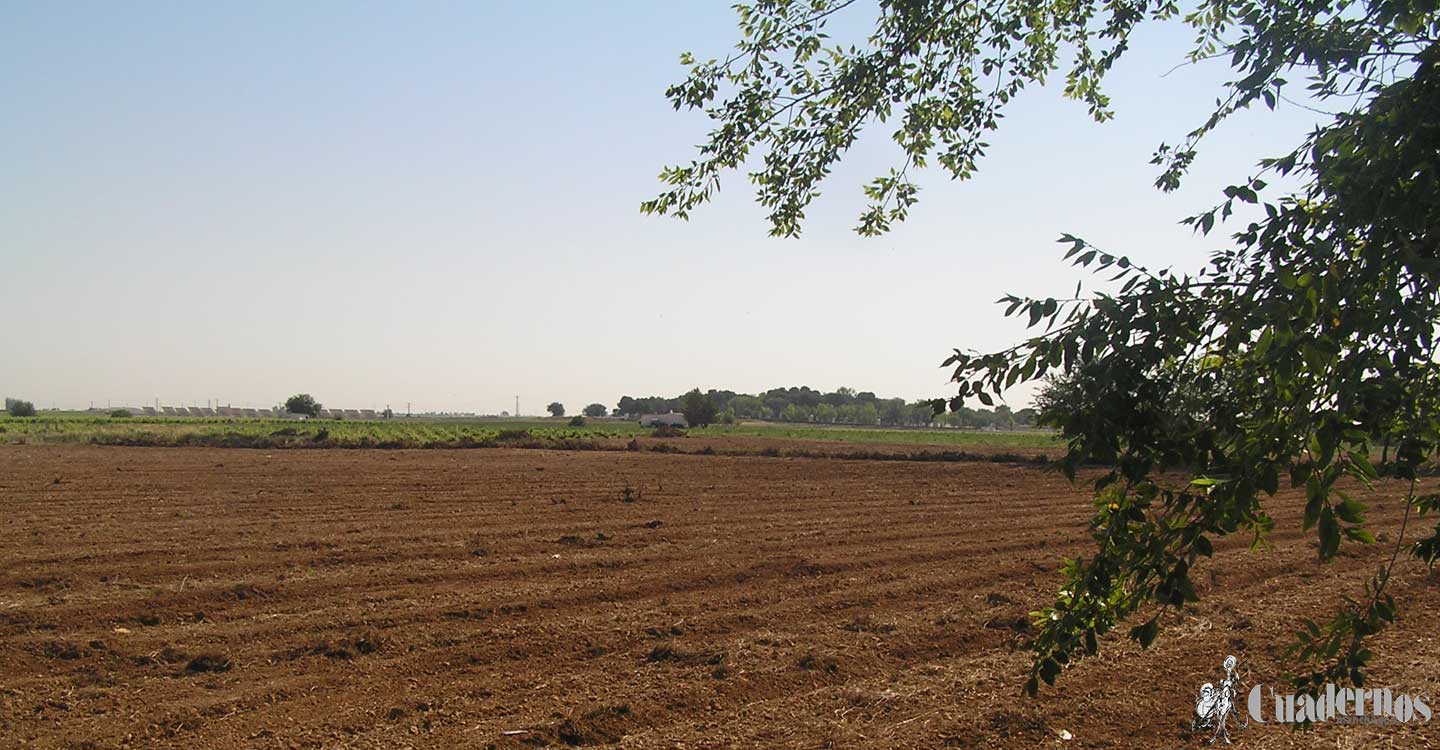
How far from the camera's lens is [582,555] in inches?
462

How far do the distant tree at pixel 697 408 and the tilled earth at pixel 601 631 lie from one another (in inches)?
3714

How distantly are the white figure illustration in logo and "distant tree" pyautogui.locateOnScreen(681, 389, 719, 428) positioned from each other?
103681 millimetres

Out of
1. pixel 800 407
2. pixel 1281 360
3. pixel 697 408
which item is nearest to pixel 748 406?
pixel 800 407

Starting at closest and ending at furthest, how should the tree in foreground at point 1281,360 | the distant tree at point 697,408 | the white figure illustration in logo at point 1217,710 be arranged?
the tree in foreground at point 1281,360
the white figure illustration in logo at point 1217,710
the distant tree at point 697,408

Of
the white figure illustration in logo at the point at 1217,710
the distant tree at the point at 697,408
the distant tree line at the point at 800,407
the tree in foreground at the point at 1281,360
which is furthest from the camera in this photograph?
the distant tree line at the point at 800,407

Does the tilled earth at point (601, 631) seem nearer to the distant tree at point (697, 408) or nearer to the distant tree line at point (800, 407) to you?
the distant tree at point (697, 408)

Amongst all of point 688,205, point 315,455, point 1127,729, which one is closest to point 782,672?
point 1127,729

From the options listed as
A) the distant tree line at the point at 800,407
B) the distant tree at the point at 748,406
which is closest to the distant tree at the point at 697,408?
the distant tree line at the point at 800,407

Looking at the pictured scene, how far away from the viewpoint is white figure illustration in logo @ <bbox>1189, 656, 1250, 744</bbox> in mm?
5812

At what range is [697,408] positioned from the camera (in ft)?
364

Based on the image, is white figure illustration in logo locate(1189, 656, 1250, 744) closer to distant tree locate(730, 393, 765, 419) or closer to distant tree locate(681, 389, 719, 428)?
distant tree locate(681, 389, 719, 428)

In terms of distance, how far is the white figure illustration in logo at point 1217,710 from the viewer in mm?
5812

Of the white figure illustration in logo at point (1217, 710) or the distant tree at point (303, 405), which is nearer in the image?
the white figure illustration in logo at point (1217, 710)

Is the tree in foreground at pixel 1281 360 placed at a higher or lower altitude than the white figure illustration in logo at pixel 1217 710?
higher
